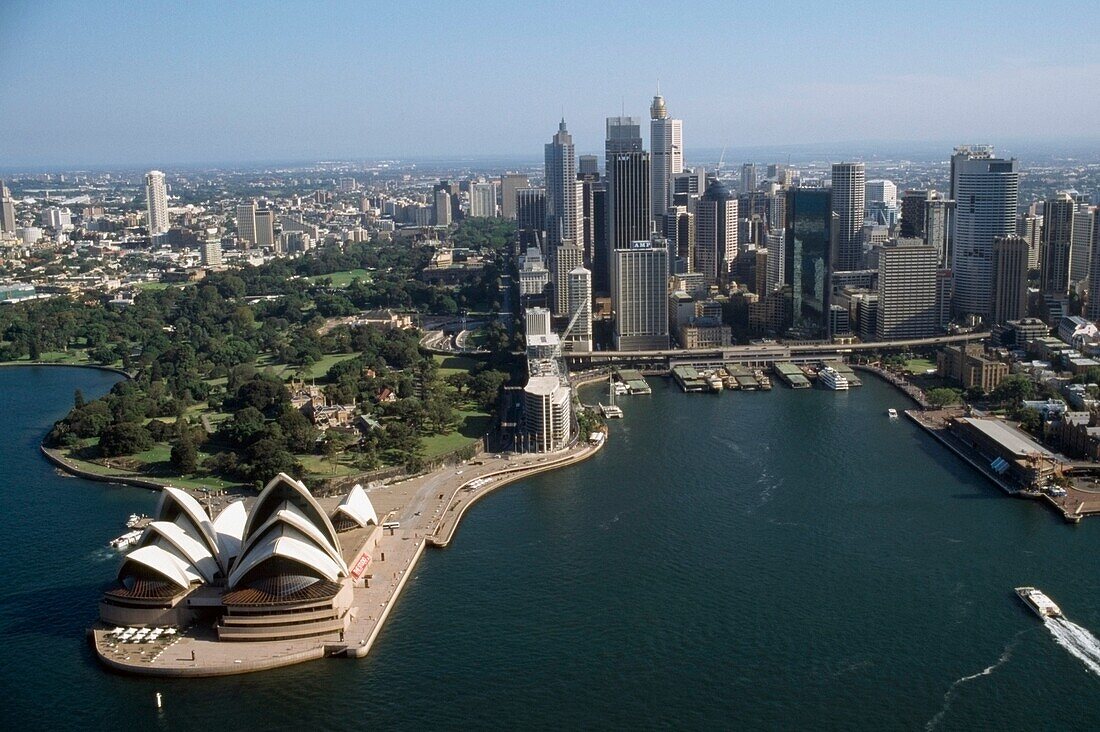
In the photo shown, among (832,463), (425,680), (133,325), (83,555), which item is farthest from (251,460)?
(133,325)

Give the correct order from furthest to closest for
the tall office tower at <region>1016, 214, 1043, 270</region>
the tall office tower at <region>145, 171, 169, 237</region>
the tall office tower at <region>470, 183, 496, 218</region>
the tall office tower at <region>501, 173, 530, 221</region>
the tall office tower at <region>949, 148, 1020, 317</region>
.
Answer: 1. the tall office tower at <region>470, 183, 496, 218</region>
2. the tall office tower at <region>501, 173, 530, 221</region>
3. the tall office tower at <region>145, 171, 169, 237</region>
4. the tall office tower at <region>1016, 214, 1043, 270</region>
5. the tall office tower at <region>949, 148, 1020, 317</region>

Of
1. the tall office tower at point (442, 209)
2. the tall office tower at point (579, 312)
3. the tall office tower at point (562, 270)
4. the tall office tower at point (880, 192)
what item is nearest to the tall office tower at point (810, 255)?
the tall office tower at point (579, 312)

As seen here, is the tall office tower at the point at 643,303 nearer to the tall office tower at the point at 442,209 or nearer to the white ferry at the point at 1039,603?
the white ferry at the point at 1039,603

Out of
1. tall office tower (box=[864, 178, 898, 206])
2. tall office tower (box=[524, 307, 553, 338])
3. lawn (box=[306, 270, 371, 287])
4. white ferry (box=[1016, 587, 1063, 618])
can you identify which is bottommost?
white ferry (box=[1016, 587, 1063, 618])

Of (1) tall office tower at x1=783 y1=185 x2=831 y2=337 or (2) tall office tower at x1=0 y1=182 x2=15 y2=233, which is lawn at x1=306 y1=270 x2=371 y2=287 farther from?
(2) tall office tower at x1=0 y1=182 x2=15 y2=233

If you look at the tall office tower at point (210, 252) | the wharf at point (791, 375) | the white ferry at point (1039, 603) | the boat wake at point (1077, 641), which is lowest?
the boat wake at point (1077, 641)

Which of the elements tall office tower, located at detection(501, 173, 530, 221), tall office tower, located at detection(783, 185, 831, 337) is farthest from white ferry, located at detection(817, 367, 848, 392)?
tall office tower, located at detection(501, 173, 530, 221)
